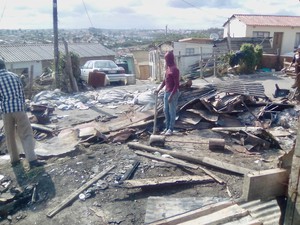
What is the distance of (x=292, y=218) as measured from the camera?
2.83 metres

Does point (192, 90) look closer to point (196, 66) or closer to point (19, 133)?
point (19, 133)

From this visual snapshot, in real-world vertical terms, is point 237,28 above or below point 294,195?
above

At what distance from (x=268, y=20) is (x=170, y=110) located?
26.7 m

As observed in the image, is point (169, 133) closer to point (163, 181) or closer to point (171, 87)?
point (171, 87)

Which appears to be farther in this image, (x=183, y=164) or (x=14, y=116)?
(x=14, y=116)

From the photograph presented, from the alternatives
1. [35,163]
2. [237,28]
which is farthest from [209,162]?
[237,28]

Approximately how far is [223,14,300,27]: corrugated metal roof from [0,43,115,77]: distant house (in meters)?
16.8

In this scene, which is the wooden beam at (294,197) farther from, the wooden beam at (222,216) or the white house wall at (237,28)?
the white house wall at (237,28)

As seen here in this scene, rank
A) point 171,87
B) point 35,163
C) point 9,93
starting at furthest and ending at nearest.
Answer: point 171,87
point 35,163
point 9,93

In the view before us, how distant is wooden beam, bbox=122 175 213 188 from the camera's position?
4.58 meters

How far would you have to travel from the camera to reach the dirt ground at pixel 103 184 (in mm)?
4168

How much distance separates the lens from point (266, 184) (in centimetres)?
313

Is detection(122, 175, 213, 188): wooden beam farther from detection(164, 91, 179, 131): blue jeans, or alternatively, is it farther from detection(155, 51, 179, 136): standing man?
detection(164, 91, 179, 131): blue jeans

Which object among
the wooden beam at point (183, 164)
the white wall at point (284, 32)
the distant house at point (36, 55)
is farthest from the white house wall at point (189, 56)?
the wooden beam at point (183, 164)
